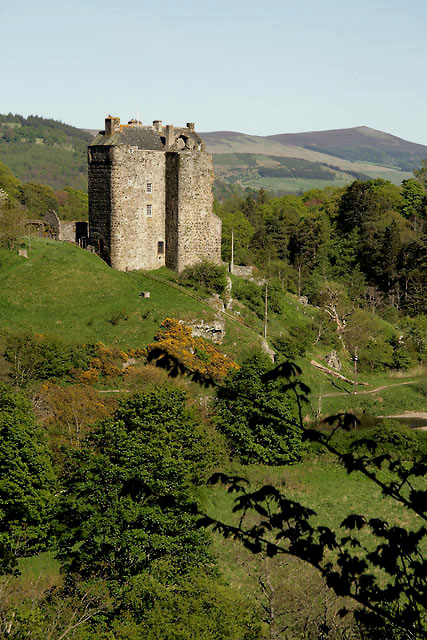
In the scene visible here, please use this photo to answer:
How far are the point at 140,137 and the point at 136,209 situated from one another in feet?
17.4

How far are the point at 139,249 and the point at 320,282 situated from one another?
28.7 m

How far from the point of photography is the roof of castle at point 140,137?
171ft

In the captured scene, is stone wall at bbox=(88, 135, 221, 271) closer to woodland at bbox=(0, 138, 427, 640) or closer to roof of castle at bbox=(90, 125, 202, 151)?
roof of castle at bbox=(90, 125, 202, 151)

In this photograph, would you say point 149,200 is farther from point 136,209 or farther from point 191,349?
point 191,349

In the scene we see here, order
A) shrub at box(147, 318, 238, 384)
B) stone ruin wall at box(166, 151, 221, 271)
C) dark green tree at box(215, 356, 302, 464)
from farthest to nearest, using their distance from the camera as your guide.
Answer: stone ruin wall at box(166, 151, 221, 271) < shrub at box(147, 318, 238, 384) < dark green tree at box(215, 356, 302, 464)

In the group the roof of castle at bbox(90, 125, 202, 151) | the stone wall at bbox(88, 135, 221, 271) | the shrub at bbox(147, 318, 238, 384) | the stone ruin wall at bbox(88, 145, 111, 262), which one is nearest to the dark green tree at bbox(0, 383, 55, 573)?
the shrub at bbox(147, 318, 238, 384)

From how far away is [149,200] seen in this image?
52.8m

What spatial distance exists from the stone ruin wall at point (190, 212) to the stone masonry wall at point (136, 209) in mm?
699

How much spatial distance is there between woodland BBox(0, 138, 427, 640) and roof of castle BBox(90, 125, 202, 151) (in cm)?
819

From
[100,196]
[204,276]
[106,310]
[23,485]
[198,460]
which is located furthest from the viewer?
[204,276]

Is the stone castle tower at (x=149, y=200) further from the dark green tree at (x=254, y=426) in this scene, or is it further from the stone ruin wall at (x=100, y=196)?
the dark green tree at (x=254, y=426)

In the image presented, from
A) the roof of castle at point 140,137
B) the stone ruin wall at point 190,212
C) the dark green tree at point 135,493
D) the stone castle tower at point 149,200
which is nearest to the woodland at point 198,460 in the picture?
the dark green tree at point 135,493

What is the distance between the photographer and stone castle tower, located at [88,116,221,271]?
5162cm

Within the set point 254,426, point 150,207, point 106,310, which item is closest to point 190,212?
point 150,207
